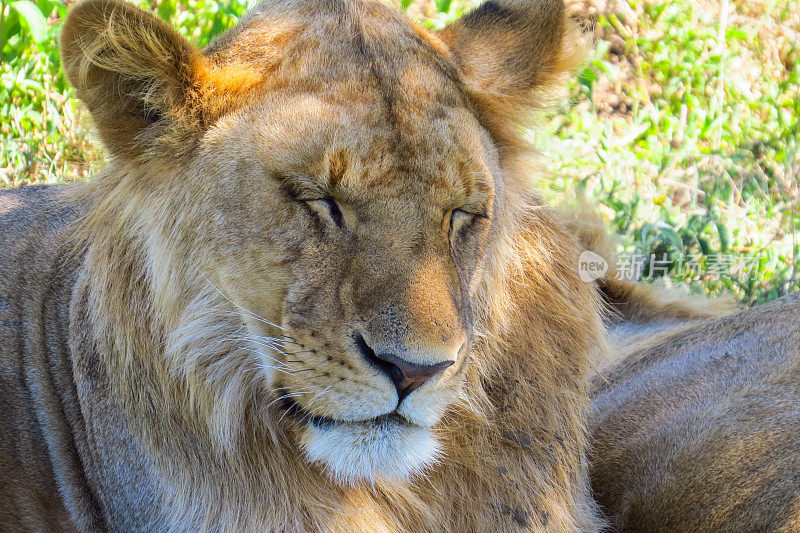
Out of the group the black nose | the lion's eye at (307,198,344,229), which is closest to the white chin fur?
the black nose

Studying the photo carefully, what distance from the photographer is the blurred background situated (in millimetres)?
4125

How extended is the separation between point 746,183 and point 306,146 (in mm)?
3825

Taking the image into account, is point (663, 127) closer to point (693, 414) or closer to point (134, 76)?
point (693, 414)

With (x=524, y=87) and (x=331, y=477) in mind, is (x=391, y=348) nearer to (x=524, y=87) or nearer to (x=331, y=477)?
(x=331, y=477)

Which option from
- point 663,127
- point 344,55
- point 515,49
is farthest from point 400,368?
point 663,127

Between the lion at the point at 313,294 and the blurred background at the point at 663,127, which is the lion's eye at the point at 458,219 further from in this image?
the blurred background at the point at 663,127

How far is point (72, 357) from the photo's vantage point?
243 centimetres

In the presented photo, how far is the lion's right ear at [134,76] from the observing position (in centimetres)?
187

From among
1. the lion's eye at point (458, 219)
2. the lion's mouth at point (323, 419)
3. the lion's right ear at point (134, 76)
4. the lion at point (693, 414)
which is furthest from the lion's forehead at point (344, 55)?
the lion at point (693, 414)

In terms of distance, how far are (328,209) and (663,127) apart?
4.13m

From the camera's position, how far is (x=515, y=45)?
7.48 ft

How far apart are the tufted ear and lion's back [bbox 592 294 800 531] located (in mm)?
926

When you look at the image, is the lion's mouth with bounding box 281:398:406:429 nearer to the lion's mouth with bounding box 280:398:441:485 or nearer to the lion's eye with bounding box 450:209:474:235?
the lion's mouth with bounding box 280:398:441:485

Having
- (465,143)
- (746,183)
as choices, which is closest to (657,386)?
(465,143)
